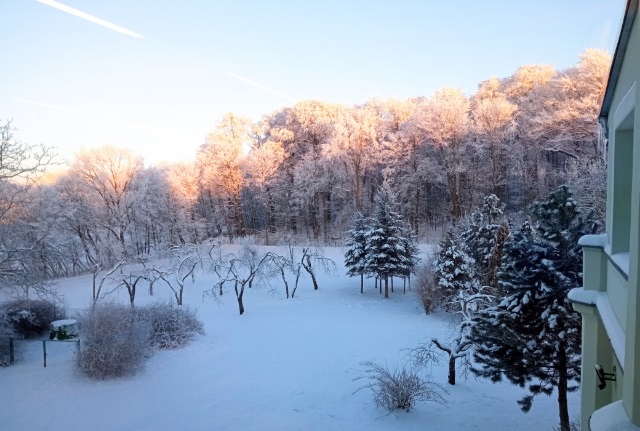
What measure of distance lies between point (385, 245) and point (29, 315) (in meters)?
15.2

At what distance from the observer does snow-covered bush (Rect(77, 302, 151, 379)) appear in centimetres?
981

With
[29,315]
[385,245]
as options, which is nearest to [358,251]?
[385,245]

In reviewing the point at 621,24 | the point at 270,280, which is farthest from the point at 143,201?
A: the point at 621,24

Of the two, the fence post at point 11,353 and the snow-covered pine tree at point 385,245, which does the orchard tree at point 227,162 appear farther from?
the fence post at point 11,353

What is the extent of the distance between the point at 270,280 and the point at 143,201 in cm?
1335

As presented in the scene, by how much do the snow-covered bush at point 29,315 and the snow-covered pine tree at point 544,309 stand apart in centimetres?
1313

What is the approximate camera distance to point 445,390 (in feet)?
32.0

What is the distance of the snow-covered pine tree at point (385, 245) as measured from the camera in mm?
21188

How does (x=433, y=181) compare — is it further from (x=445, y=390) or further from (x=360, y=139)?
(x=445, y=390)

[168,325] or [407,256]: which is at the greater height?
[407,256]

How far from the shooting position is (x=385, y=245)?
21.2 m

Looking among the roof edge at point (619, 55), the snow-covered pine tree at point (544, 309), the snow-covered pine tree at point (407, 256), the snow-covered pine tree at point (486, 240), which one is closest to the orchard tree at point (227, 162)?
the snow-covered pine tree at point (407, 256)

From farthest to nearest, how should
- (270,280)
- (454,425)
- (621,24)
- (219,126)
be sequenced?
(219,126) < (270,280) < (454,425) < (621,24)

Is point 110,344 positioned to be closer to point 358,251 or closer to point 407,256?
point 358,251
